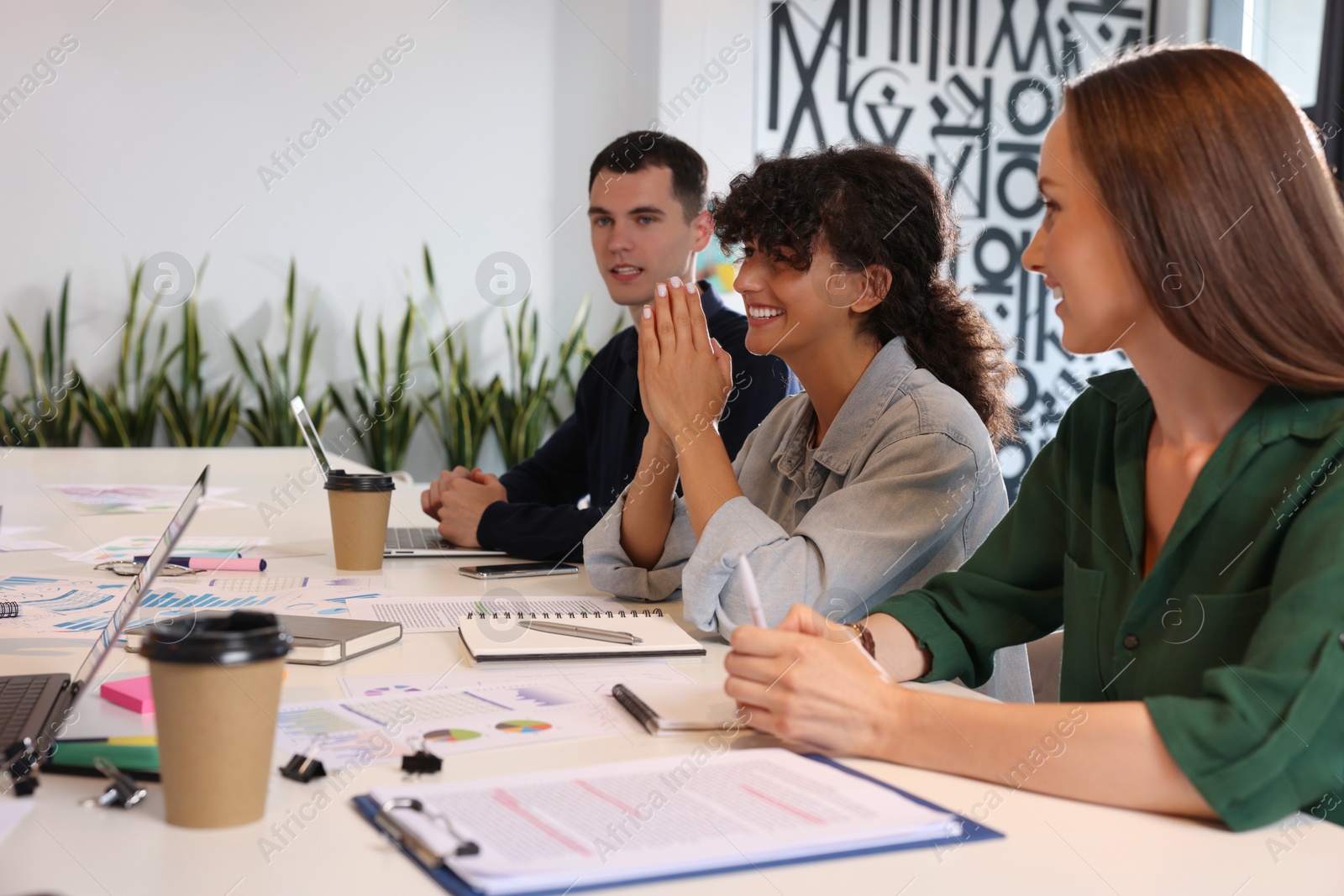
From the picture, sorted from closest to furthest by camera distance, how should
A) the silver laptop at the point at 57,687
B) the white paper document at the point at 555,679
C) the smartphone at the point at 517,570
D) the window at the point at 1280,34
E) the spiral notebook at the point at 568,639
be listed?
the silver laptop at the point at 57,687 → the white paper document at the point at 555,679 → the spiral notebook at the point at 568,639 → the smartphone at the point at 517,570 → the window at the point at 1280,34

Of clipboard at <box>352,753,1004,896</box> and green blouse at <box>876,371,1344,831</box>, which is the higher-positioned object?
green blouse at <box>876,371,1344,831</box>

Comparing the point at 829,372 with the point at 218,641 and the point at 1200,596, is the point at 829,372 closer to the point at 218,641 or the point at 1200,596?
the point at 1200,596

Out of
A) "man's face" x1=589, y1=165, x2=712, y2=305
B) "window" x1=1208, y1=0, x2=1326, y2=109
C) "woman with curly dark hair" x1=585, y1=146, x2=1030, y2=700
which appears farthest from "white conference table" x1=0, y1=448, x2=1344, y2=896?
"window" x1=1208, y1=0, x2=1326, y2=109

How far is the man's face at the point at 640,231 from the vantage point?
268cm

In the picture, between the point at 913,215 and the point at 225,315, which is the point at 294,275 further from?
the point at 913,215

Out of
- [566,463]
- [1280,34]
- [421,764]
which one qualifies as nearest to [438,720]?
[421,764]

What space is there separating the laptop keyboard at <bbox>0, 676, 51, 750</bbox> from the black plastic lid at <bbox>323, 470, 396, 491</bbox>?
0.68 metres

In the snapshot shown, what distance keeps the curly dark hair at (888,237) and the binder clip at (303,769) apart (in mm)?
1038

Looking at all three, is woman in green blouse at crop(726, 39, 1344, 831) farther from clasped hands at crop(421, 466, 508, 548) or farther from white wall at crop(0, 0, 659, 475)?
white wall at crop(0, 0, 659, 475)

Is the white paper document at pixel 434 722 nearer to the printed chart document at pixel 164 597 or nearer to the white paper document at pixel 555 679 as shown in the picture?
A: the white paper document at pixel 555 679

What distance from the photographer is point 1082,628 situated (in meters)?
1.14

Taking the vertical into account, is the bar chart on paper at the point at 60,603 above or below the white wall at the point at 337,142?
below

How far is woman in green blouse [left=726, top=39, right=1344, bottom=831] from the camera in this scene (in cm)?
81

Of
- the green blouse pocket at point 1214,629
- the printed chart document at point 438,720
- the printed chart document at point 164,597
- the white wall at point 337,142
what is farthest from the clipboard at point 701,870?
the white wall at point 337,142
